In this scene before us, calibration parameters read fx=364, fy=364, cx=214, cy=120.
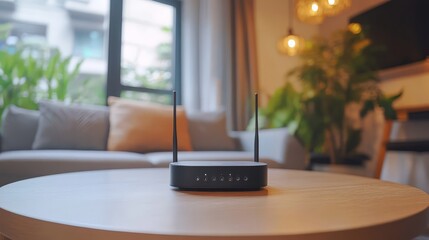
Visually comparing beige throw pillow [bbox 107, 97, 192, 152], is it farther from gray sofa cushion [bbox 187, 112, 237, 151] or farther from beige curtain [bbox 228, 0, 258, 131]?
beige curtain [bbox 228, 0, 258, 131]

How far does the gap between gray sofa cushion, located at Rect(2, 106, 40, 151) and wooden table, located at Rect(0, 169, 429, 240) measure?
1568mm

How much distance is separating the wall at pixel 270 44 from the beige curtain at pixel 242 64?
0.24 m

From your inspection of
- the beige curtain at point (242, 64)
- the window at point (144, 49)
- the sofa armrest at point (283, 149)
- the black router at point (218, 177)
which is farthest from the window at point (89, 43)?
the black router at point (218, 177)

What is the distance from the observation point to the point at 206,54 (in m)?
3.38

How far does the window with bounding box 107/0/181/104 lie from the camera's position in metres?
3.15

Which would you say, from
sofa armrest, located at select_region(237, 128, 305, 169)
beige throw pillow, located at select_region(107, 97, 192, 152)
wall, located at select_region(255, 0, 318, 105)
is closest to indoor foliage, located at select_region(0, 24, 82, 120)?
beige throw pillow, located at select_region(107, 97, 192, 152)

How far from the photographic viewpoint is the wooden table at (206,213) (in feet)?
1.44

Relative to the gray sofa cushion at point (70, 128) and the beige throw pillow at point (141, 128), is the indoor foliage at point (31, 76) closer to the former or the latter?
the gray sofa cushion at point (70, 128)

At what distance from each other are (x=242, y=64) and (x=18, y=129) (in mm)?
2040

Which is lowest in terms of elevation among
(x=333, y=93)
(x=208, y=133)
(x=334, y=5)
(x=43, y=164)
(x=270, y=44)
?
(x=43, y=164)

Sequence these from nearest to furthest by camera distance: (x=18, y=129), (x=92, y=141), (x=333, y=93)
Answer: (x=18, y=129)
(x=92, y=141)
(x=333, y=93)

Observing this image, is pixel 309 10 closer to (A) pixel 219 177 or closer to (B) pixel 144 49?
(A) pixel 219 177

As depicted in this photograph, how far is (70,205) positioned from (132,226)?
0.61ft

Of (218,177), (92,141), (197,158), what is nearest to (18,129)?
(92,141)
